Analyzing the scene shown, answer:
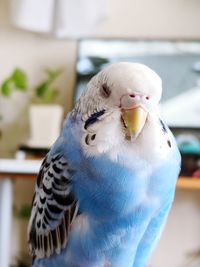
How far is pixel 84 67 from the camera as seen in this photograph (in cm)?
157

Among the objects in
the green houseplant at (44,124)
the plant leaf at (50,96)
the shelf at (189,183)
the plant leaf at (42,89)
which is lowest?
the shelf at (189,183)

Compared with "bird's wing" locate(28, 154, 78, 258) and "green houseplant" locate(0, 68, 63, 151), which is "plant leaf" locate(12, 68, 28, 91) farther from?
"bird's wing" locate(28, 154, 78, 258)

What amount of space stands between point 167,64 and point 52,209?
3.90 ft

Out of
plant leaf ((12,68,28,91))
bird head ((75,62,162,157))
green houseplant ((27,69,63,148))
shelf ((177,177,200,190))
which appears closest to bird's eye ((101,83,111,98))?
bird head ((75,62,162,157))

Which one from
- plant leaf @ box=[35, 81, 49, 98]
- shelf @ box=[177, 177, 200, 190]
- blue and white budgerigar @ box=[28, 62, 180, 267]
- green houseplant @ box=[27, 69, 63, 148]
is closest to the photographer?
blue and white budgerigar @ box=[28, 62, 180, 267]

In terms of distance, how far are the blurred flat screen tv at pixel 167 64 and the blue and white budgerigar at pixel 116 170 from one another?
114cm

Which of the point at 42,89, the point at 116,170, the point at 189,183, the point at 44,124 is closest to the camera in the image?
the point at 116,170

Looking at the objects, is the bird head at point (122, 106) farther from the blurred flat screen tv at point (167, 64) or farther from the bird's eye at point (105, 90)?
the blurred flat screen tv at point (167, 64)

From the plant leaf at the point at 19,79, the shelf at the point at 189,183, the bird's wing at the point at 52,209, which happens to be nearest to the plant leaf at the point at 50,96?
the plant leaf at the point at 19,79

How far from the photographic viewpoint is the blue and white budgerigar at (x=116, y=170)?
38 centimetres

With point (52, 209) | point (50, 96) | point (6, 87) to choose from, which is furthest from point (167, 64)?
point (52, 209)

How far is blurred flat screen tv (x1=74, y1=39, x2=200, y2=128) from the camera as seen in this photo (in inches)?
60.7

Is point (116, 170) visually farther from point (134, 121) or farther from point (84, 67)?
point (84, 67)

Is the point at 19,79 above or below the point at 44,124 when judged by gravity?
above
